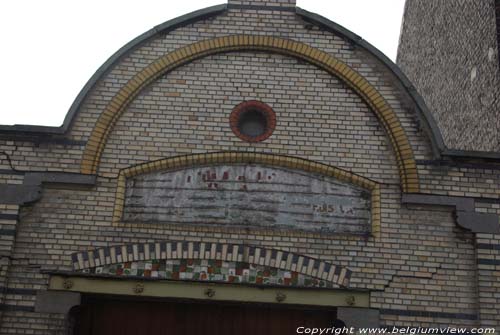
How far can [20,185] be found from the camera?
8.04 metres

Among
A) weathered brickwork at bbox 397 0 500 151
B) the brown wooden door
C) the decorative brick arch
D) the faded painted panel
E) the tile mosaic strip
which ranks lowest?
the brown wooden door

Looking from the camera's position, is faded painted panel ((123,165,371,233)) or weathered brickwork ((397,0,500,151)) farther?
weathered brickwork ((397,0,500,151))

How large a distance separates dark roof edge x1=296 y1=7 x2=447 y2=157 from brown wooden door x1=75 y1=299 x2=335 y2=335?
2559 mm

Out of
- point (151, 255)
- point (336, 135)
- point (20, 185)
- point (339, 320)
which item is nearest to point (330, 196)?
point (336, 135)

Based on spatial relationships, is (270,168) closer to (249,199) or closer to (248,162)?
(248,162)

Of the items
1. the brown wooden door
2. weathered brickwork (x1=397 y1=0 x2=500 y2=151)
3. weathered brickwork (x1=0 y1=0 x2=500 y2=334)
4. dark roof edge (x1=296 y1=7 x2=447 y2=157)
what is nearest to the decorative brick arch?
weathered brickwork (x1=0 y1=0 x2=500 y2=334)

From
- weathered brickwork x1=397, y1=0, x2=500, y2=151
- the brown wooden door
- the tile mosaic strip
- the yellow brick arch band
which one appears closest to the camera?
the tile mosaic strip

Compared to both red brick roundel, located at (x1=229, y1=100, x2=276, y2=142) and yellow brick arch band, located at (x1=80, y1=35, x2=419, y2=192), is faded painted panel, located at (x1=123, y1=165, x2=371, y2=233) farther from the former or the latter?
yellow brick arch band, located at (x1=80, y1=35, x2=419, y2=192)

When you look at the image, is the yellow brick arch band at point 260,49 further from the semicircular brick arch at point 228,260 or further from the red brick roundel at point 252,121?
the semicircular brick arch at point 228,260

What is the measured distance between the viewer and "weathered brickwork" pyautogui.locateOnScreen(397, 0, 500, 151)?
404 inches

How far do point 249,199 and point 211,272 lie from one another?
1046 mm

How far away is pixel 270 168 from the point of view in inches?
326

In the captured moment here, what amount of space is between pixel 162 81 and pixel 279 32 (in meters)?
1.73

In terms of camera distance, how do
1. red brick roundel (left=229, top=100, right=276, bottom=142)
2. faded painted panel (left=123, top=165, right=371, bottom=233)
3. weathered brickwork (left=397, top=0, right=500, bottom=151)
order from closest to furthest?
faded painted panel (left=123, top=165, right=371, bottom=233), red brick roundel (left=229, top=100, right=276, bottom=142), weathered brickwork (left=397, top=0, right=500, bottom=151)
